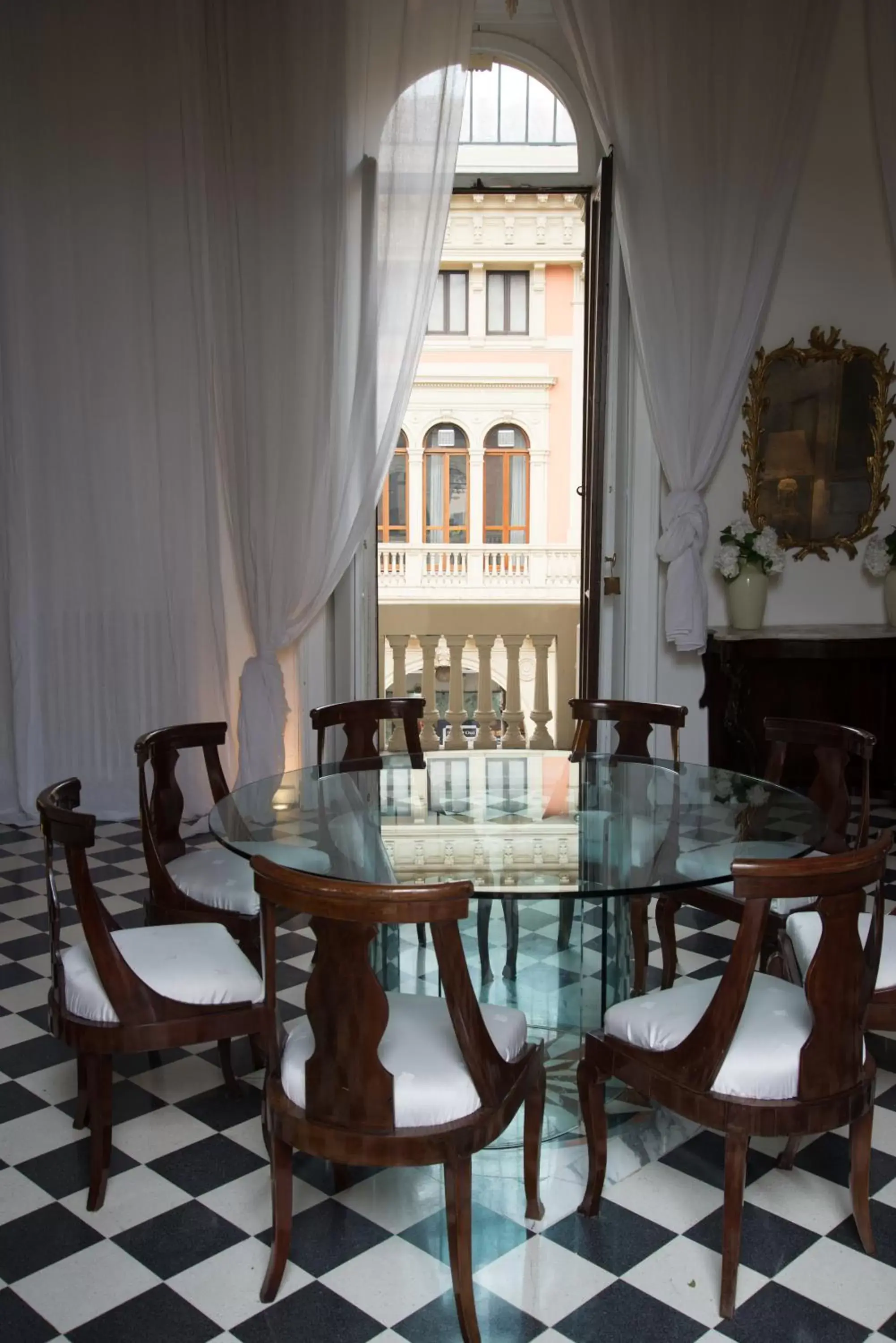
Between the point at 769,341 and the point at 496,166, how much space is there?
1592 millimetres

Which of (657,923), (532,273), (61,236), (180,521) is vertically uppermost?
(532,273)

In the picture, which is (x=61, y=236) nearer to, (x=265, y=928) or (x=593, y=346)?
(x=593, y=346)

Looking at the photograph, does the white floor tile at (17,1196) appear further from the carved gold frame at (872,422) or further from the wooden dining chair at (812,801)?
the carved gold frame at (872,422)

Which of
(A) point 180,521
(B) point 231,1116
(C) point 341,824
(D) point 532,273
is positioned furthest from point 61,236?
(D) point 532,273

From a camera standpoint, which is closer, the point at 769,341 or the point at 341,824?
the point at 341,824

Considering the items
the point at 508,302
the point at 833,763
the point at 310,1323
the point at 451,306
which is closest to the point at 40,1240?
the point at 310,1323

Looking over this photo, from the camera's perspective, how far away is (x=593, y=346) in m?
5.51

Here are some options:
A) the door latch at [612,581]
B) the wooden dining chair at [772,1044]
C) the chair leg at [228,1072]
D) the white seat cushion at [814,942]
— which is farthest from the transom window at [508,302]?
the wooden dining chair at [772,1044]

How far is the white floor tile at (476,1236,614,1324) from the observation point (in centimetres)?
216

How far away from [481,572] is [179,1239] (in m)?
15.5

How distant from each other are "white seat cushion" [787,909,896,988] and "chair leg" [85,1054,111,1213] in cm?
154

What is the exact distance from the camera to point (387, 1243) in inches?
92.4

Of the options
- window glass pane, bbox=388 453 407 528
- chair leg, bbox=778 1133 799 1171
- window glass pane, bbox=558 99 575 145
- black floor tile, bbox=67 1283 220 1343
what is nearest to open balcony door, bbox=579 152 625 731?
window glass pane, bbox=558 99 575 145

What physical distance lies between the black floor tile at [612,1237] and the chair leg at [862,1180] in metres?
0.37
